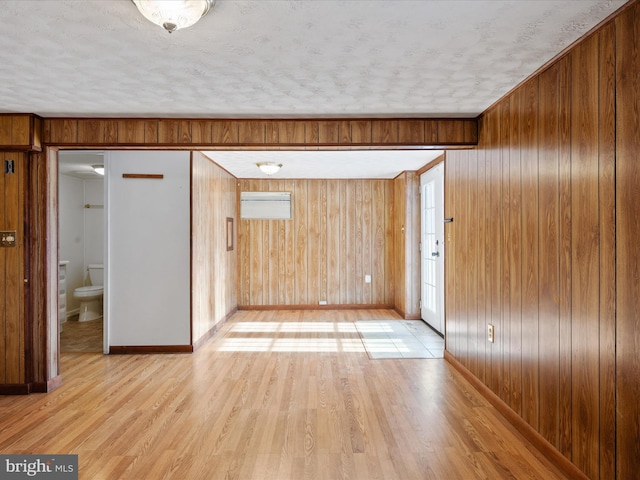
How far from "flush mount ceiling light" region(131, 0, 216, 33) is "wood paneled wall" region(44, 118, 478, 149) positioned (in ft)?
5.42

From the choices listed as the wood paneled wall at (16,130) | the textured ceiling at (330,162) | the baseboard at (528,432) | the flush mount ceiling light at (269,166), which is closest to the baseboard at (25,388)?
the wood paneled wall at (16,130)

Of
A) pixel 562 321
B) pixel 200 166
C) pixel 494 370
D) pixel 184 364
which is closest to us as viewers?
pixel 562 321

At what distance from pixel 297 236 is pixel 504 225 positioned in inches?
173

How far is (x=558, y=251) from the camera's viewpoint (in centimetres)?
224

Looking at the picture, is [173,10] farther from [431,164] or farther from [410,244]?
[410,244]

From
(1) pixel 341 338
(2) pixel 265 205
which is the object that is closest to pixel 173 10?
(1) pixel 341 338

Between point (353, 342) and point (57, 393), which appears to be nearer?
point (57, 393)

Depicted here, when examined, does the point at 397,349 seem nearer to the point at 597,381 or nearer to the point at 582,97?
the point at 597,381

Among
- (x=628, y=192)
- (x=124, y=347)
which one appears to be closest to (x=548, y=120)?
(x=628, y=192)

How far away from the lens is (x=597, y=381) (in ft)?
6.34

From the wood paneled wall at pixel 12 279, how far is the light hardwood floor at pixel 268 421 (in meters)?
0.28

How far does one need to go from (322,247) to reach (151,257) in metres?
3.14

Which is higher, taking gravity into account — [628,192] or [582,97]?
[582,97]

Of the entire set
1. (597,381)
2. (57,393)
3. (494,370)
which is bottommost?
(57,393)
